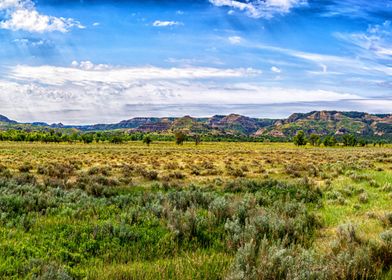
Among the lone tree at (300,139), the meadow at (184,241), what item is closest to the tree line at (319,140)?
the lone tree at (300,139)

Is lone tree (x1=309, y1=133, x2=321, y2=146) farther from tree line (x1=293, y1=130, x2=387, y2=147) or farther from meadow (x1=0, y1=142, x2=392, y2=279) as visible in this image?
meadow (x1=0, y1=142, x2=392, y2=279)

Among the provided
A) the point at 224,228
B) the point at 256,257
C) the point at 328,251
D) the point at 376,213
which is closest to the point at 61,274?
the point at 256,257

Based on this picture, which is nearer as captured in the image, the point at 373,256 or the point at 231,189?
the point at 373,256

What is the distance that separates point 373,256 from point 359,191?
1009cm

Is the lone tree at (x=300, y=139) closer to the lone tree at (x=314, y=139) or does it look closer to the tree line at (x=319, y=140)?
the tree line at (x=319, y=140)

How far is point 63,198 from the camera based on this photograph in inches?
445

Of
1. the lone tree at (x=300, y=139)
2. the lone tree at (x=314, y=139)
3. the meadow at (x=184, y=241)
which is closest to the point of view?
the meadow at (x=184, y=241)

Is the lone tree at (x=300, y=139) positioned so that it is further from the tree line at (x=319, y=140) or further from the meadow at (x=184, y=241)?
the meadow at (x=184, y=241)

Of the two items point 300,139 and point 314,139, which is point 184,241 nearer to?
point 300,139

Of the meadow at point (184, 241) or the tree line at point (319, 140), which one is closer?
the meadow at point (184, 241)

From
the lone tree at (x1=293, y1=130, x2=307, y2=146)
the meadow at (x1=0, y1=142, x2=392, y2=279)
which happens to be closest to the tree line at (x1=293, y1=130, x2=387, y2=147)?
the lone tree at (x1=293, y1=130, x2=307, y2=146)

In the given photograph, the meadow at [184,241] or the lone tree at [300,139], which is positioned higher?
the meadow at [184,241]

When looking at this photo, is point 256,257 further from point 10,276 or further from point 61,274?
point 10,276

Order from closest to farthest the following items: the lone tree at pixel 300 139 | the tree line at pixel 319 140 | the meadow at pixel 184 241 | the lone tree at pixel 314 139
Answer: the meadow at pixel 184 241 → the lone tree at pixel 300 139 → the tree line at pixel 319 140 → the lone tree at pixel 314 139
